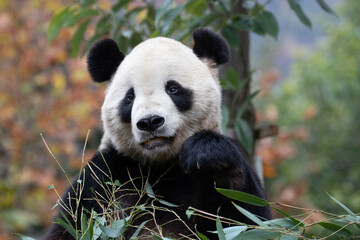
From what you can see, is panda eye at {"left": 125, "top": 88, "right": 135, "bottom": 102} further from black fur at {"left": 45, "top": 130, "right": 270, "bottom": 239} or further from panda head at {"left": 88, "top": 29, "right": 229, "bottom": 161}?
black fur at {"left": 45, "top": 130, "right": 270, "bottom": 239}

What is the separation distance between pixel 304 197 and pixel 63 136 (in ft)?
18.5

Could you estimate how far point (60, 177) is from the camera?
879 centimetres

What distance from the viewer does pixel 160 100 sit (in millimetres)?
2164

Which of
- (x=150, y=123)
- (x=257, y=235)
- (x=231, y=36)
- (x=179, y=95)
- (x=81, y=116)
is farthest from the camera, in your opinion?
(x=81, y=116)

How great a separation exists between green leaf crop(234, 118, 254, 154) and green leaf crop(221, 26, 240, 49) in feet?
1.88

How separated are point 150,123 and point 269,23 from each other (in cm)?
162

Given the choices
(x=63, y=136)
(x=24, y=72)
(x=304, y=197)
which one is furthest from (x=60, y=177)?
(x=304, y=197)

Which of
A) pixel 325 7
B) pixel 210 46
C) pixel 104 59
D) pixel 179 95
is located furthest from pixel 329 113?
pixel 179 95

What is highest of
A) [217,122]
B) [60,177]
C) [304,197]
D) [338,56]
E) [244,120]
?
[217,122]

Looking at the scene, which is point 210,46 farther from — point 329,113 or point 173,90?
point 329,113

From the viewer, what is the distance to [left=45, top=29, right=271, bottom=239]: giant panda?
2061 mm

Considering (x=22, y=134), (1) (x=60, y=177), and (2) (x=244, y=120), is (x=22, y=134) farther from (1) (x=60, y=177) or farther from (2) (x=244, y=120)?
(2) (x=244, y=120)

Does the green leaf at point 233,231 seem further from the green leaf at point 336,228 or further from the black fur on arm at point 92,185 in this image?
the black fur on arm at point 92,185

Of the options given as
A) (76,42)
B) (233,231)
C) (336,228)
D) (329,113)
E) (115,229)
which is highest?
(76,42)
